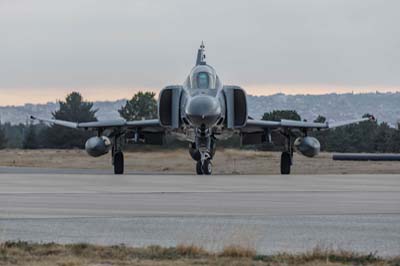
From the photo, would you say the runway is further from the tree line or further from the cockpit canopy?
the tree line

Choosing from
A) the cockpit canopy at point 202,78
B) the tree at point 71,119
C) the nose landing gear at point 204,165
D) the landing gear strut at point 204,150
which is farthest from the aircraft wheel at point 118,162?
the tree at point 71,119

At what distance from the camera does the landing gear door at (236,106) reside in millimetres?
36188

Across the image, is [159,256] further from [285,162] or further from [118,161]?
[285,162]

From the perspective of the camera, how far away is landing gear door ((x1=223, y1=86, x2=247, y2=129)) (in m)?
36.2

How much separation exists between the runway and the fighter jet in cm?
929

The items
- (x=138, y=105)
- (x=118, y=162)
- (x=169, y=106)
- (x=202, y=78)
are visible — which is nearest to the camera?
(x=202, y=78)

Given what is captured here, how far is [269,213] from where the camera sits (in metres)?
16.5

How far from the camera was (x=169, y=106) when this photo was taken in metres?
36.5

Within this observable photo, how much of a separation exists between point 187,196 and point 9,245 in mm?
9393

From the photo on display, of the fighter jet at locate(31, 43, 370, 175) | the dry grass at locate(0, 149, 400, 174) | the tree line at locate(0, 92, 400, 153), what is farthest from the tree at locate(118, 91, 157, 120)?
the fighter jet at locate(31, 43, 370, 175)

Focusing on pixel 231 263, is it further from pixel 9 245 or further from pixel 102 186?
pixel 102 186

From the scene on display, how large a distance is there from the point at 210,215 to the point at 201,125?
59.1 feet

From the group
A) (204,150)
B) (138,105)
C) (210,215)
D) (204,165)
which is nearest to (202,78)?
(204,150)

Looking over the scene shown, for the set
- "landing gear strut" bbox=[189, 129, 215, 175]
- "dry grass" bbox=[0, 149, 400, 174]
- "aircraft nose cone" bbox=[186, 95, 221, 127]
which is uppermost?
"aircraft nose cone" bbox=[186, 95, 221, 127]
